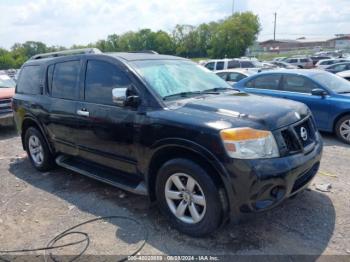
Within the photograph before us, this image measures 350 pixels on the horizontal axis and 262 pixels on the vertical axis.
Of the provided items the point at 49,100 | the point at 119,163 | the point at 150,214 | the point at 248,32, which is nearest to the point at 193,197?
the point at 150,214

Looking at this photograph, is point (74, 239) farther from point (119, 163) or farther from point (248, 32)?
point (248, 32)

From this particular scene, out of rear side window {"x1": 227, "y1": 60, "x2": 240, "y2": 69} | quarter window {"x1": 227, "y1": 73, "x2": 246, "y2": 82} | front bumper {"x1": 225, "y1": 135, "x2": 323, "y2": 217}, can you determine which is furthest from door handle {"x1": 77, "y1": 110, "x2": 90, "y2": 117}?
rear side window {"x1": 227, "y1": 60, "x2": 240, "y2": 69}

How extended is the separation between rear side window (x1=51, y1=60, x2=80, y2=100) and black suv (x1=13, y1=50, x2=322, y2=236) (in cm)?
1

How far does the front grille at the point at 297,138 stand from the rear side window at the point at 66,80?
2762mm

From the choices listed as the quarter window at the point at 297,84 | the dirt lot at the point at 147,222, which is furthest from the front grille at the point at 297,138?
the quarter window at the point at 297,84

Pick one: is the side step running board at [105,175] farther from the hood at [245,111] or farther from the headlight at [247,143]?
the headlight at [247,143]

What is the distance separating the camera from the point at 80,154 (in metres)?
4.90

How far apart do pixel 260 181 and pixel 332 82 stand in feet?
18.4

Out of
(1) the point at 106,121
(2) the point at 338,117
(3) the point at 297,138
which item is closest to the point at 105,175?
(1) the point at 106,121

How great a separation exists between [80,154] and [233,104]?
229cm

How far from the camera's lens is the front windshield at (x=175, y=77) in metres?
4.05

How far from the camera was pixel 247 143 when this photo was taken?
320 centimetres

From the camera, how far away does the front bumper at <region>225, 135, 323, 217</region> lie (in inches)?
124

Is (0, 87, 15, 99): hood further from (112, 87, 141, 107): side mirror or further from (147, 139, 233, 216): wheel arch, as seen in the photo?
(147, 139, 233, 216): wheel arch
